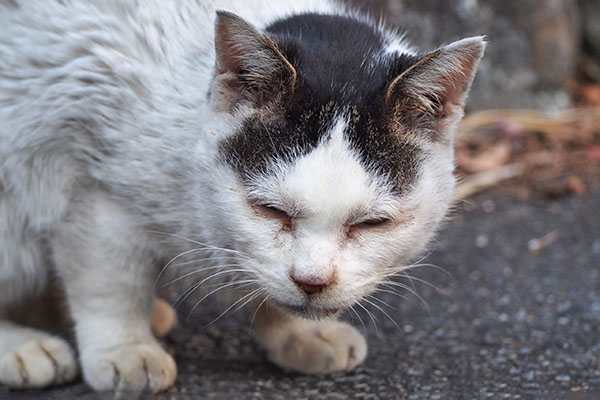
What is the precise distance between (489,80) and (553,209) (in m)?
1.23

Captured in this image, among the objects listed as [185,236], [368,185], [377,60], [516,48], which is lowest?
[185,236]

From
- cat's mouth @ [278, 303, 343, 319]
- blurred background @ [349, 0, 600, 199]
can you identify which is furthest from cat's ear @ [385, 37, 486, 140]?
blurred background @ [349, 0, 600, 199]

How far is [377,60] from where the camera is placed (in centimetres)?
219

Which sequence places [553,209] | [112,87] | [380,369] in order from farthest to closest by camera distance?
[553,209], [380,369], [112,87]

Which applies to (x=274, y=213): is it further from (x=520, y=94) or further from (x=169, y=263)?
(x=520, y=94)

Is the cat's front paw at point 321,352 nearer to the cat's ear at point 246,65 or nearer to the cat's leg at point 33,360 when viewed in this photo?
the cat's leg at point 33,360

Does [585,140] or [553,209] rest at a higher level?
[585,140]

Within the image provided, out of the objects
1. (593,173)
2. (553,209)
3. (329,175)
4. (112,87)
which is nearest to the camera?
(329,175)

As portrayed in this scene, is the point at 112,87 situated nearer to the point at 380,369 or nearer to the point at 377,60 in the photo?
the point at 377,60

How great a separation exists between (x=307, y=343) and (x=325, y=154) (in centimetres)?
83

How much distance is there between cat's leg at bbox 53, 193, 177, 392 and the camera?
236 centimetres

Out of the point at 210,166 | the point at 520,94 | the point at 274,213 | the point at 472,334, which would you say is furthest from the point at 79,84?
the point at 520,94

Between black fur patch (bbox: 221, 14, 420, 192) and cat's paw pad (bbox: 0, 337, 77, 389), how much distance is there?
3.07ft

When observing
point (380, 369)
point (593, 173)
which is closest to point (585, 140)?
point (593, 173)
